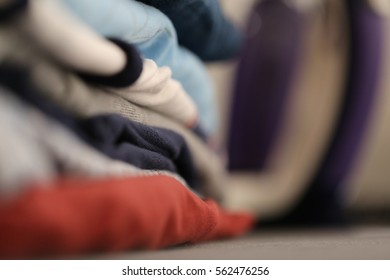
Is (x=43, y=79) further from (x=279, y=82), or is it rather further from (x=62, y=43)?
(x=279, y=82)

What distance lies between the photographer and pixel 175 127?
0.55 metres

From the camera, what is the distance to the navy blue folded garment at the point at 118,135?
0.91 feet

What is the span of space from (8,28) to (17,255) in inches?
4.7

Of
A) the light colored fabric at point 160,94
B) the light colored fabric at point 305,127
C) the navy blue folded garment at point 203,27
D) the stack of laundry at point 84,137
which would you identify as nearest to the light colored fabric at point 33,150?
the stack of laundry at point 84,137

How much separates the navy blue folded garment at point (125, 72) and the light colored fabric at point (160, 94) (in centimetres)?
2

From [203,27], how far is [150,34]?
14cm

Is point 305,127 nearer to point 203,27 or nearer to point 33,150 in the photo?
point 203,27

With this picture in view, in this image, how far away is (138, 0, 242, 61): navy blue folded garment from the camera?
53cm

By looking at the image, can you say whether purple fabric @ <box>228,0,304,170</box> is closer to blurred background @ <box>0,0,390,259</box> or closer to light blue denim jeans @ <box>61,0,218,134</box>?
blurred background @ <box>0,0,390,259</box>

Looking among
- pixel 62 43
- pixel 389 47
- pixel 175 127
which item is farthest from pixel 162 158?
pixel 389 47

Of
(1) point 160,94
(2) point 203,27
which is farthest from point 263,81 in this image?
(1) point 160,94

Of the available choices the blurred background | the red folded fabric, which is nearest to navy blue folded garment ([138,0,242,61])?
the blurred background

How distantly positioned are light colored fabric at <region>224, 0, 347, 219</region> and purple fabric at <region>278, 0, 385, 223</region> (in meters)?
0.03
